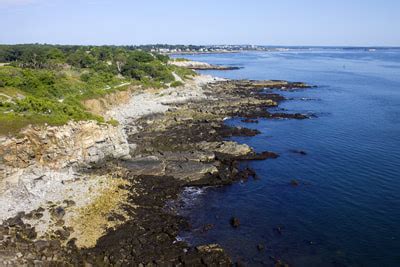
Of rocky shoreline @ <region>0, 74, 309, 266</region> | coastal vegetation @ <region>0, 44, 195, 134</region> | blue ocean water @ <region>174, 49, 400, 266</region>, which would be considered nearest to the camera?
rocky shoreline @ <region>0, 74, 309, 266</region>

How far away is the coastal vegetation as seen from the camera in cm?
3891

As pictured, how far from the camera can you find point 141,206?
Answer: 30.6 meters

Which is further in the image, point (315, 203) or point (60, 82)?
point (60, 82)

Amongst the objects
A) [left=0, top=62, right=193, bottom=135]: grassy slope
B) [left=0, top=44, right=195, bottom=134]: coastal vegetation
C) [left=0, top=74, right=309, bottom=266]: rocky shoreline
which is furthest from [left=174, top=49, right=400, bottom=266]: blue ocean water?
[left=0, top=44, right=195, bottom=134]: coastal vegetation

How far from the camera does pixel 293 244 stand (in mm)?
25688

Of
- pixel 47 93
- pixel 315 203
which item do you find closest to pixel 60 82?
pixel 47 93

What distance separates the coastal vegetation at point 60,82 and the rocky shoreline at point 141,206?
7.33 meters

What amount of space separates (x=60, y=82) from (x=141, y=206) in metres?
40.3

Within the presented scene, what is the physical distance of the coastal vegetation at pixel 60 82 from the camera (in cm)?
3891

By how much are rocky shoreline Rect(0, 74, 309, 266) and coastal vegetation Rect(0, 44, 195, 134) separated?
7326mm

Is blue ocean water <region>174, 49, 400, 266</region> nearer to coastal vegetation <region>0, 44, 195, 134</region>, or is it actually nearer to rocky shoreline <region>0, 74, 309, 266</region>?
rocky shoreline <region>0, 74, 309, 266</region>

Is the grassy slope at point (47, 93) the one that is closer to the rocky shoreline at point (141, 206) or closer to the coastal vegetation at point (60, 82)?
the coastal vegetation at point (60, 82)

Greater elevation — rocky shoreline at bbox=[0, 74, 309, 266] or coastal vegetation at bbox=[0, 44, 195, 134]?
coastal vegetation at bbox=[0, 44, 195, 134]

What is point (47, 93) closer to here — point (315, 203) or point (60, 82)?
point (60, 82)
